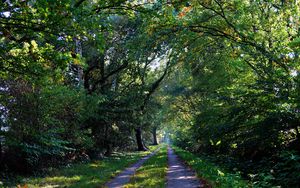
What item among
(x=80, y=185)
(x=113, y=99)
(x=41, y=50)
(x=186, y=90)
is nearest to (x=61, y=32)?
(x=41, y=50)

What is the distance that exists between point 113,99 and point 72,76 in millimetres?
3830

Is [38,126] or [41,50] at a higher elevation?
[41,50]

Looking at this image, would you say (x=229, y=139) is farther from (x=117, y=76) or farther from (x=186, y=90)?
(x=186, y=90)

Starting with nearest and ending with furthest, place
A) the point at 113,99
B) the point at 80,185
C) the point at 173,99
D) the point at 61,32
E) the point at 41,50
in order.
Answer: the point at 61,32, the point at 41,50, the point at 80,185, the point at 113,99, the point at 173,99

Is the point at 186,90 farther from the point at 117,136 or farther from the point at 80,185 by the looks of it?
the point at 80,185

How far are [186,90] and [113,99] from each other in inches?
548

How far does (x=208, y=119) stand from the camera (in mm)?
15047

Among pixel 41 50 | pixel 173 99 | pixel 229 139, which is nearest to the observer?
pixel 41 50

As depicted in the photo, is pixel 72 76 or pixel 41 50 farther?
pixel 72 76

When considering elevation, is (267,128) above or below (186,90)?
below

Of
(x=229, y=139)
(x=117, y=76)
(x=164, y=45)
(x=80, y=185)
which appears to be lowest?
(x=80, y=185)

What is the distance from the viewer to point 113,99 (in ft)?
79.6

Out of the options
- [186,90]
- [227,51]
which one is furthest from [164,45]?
[186,90]

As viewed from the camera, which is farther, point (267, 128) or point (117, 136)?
point (117, 136)
